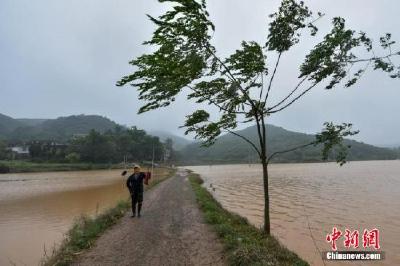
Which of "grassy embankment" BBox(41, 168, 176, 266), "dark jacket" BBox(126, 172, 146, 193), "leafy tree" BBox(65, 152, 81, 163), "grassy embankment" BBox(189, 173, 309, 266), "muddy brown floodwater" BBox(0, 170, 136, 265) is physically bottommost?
"muddy brown floodwater" BBox(0, 170, 136, 265)

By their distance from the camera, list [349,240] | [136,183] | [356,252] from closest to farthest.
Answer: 1. [349,240]
2. [356,252]
3. [136,183]

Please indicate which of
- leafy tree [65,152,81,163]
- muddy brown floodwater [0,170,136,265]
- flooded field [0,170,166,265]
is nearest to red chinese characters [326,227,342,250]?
flooded field [0,170,166,265]

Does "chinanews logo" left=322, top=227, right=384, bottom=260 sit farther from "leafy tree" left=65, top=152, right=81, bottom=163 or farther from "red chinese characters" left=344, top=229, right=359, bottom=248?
"leafy tree" left=65, top=152, right=81, bottom=163

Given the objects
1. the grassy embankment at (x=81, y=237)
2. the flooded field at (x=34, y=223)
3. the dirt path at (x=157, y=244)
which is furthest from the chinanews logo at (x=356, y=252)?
the flooded field at (x=34, y=223)

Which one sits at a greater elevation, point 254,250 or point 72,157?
point 72,157

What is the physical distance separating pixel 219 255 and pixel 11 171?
9754cm

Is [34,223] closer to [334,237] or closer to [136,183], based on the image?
[136,183]

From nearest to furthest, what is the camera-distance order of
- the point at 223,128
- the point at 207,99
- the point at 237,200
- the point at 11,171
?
the point at 207,99, the point at 223,128, the point at 237,200, the point at 11,171

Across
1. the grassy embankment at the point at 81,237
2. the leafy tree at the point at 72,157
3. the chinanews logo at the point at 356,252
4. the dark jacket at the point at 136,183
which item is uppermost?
the leafy tree at the point at 72,157

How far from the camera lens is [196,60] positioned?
9.45m

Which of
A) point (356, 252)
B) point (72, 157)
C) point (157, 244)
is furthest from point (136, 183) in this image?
point (72, 157)

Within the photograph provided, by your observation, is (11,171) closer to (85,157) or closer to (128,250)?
(85,157)

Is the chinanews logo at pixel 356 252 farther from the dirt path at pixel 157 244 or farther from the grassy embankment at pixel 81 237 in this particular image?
the grassy embankment at pixel 81 237

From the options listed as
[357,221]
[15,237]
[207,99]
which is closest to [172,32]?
[207,99]
